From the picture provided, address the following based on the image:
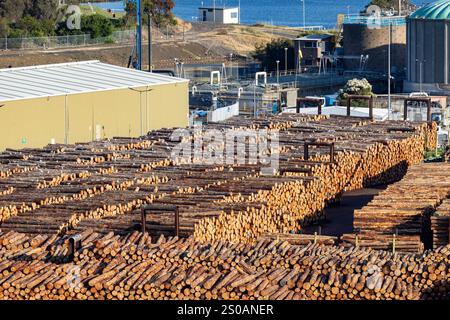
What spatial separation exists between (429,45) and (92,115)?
30.4m

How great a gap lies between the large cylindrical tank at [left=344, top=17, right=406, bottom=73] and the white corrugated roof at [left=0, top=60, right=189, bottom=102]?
33067 millimetres

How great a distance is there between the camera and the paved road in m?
31.4

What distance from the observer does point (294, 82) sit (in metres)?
76.7

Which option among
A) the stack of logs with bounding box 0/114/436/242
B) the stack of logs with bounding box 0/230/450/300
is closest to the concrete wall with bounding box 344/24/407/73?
the stack of logs with bounding box 0/114/436/242

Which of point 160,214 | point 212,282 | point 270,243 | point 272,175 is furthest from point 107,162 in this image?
point 212,282

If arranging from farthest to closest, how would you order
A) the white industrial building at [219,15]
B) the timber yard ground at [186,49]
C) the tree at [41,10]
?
the white industrial building at [219,15], the tree at [41,10], the timber yard ground at [186,49]

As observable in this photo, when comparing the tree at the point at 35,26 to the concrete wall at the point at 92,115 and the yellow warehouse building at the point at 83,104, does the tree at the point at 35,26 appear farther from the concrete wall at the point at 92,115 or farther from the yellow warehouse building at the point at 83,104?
the concrete wall at the point at 92,115

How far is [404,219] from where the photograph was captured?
27.1 meters

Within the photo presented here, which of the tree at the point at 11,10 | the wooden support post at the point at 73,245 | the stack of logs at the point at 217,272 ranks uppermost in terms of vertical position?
the tree at the point at 11,10

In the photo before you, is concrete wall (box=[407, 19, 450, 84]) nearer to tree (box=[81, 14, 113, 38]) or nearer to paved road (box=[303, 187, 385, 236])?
tree (box=[81, 14, 113, 38])

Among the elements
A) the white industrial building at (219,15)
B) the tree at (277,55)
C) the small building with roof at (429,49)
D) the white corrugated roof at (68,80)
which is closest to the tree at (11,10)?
the tree at (277,55)

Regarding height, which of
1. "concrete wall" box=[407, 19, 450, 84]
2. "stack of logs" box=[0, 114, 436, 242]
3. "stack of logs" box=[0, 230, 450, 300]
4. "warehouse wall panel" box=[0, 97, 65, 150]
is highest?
"concrete wall" box=[407, 19, 450, 84]

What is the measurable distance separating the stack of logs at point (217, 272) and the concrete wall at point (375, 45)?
6146 cm

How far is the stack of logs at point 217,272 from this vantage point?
838 inches
